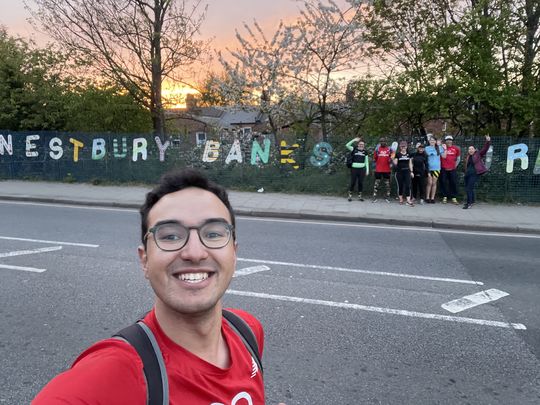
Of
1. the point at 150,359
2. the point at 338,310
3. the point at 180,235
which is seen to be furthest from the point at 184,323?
the point at 338,310

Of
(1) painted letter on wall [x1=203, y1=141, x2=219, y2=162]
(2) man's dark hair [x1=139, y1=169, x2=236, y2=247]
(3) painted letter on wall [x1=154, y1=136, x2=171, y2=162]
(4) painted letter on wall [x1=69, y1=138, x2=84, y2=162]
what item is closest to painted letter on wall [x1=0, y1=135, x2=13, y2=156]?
(4) painted letter on wall [x1=69, y1=138, x2=84, y2=162]

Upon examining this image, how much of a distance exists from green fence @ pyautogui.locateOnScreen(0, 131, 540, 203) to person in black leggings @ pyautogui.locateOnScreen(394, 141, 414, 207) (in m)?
1.24

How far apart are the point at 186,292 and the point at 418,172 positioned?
11872 mm

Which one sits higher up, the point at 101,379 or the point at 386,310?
the point at 101,379

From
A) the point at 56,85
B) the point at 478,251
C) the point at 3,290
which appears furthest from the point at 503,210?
the point at 56,85

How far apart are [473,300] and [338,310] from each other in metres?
1.72

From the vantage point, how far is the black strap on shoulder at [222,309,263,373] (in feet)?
5.57

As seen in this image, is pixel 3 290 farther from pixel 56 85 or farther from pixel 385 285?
pixel 56 85

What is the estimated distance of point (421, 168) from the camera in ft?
40.2

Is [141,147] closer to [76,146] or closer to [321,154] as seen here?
[76,146]

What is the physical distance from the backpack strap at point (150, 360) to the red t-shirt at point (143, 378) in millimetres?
17

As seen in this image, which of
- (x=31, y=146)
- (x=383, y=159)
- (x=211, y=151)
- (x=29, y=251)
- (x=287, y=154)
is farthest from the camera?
(x=31, y=146)

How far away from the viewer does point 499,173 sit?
12.7m

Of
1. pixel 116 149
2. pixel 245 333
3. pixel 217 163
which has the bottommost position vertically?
pixel 245 333
